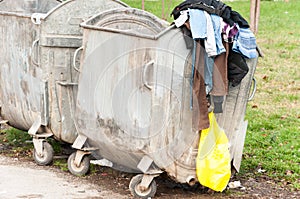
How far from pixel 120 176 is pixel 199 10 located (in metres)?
1.83

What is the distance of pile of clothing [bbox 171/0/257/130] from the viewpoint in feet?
17.8

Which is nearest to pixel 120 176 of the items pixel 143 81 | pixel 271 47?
pixel 143 81

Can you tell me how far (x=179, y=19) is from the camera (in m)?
5.46

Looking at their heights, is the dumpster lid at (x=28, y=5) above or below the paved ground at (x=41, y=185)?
above

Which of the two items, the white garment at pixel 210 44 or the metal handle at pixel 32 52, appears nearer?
the white garment at pixel 210 44

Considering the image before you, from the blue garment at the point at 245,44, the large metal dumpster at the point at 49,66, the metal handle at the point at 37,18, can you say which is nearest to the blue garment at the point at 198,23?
the blue garment at the point at 245,44

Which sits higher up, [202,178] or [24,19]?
[24,19]

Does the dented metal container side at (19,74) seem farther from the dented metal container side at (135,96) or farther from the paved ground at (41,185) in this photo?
the dented metal container side at (135,96)

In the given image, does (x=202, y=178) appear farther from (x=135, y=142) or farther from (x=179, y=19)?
(x=179, y=19)

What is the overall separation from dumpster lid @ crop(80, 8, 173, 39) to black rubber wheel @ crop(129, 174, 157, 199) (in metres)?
1.29

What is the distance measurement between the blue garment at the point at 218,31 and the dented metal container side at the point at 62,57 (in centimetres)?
154

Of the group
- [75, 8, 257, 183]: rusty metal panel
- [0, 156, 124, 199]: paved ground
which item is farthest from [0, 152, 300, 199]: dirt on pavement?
[75, 8, 257, 183]: rusty metal panel

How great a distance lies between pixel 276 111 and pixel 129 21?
3176 millimetres

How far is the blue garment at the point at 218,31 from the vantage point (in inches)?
215
